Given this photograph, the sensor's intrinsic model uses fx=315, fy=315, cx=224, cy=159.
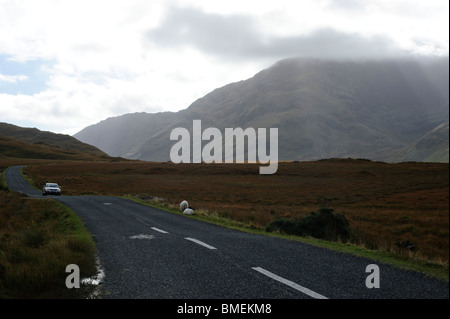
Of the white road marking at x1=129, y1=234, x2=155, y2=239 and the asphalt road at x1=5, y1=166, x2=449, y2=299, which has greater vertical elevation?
the asphalt road at x1=5, y1=166, x2=449, y2=299

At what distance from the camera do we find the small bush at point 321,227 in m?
15.4

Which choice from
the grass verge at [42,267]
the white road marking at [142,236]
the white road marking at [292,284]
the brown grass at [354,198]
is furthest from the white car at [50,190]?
the white road marking at [292,284]

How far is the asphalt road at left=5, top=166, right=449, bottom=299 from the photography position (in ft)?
19.5

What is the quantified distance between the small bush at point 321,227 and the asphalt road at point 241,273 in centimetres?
436

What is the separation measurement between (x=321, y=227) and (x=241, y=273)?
9.85 m

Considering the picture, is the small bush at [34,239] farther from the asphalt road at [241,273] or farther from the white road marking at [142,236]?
the white road marking at [142,236]

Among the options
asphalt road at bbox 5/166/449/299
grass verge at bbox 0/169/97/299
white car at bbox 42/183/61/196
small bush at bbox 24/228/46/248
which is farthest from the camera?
white car at bbox 42/183/61/196

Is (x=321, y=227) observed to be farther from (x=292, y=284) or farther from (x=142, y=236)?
(x=292, y=284)

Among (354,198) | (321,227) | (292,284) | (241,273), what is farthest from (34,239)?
(354,198)

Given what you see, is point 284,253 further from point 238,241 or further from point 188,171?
point 188,171

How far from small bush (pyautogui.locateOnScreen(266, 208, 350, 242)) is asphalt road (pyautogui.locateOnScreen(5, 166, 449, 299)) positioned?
436cm

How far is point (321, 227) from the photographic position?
1605 cm

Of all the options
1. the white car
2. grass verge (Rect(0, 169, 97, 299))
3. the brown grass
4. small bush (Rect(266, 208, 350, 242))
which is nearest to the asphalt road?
grass verge (Rect(0, 169, 97, 299))

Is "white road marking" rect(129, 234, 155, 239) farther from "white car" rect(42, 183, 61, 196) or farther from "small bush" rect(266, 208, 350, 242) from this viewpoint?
"white car" rect(42, 183, 61, 196)
